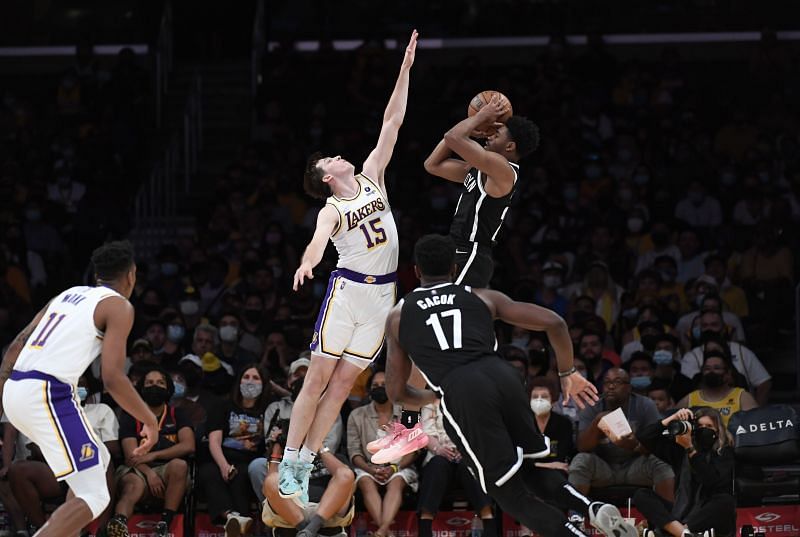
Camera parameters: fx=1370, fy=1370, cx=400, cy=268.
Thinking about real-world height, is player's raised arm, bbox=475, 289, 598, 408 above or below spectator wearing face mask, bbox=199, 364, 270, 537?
above

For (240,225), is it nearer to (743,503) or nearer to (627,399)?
(627,399)

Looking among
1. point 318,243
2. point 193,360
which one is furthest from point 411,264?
point 318,243

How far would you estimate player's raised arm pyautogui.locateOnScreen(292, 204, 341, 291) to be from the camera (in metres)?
8.90

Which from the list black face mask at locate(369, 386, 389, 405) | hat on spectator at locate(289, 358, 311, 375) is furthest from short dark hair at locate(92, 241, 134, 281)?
black face mask at locate(369, 386, 389, 405)

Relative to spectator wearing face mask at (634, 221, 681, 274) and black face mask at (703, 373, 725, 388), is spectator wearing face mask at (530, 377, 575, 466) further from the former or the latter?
spectator wearing face mask at (634, 221, 681, 274)

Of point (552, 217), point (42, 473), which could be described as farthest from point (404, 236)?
point (42, 473)

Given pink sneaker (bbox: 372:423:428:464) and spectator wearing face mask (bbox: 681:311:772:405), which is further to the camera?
spectator wearing face mask (bbox: 681:311:772:405)

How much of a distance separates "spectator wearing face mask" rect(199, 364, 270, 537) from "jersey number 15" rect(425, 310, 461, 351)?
4.36 metres

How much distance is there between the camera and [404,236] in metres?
16.2

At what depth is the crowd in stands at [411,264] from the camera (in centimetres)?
1237

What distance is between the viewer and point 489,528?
12023mm

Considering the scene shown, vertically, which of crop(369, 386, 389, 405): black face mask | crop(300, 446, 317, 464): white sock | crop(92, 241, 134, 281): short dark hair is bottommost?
crop(369, 386, 389, 405): black face mask

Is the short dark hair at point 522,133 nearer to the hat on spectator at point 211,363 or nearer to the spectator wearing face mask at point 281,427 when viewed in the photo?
the spectator wearing face mask at point 281,427

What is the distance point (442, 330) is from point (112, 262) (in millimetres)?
2110
